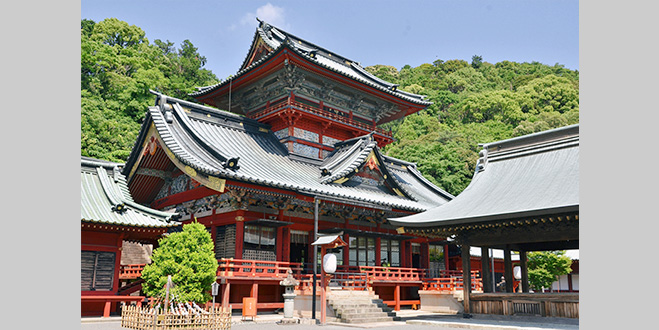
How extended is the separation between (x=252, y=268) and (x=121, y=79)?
131ft

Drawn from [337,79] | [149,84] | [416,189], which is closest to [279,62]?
[337,79]

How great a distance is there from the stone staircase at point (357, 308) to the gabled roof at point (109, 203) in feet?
22.8

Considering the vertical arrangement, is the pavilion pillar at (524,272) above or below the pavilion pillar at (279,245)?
below

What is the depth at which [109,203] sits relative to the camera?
19562mm

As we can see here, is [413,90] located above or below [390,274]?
above

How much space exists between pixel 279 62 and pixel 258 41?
477 centimetres

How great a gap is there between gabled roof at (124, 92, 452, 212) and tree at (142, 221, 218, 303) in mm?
3412

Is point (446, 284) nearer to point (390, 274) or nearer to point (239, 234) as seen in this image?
point (390, 274)

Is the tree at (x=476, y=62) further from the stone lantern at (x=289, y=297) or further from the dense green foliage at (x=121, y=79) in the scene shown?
→ the stone lantern at (x=289, y=297)

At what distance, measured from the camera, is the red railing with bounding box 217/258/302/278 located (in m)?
18.9

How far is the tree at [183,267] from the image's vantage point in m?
15.0

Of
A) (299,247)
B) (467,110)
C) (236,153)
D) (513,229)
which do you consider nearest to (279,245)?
(299,247)

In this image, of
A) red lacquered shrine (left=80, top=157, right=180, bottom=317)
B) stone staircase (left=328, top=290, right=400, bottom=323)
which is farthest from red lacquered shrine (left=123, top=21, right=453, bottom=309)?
red lacquered shrine (left=80, top=157, right=180, bottom=317)

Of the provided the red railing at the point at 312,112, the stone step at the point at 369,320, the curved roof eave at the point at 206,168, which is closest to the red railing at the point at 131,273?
the curved roof eave at the point at 206,168
